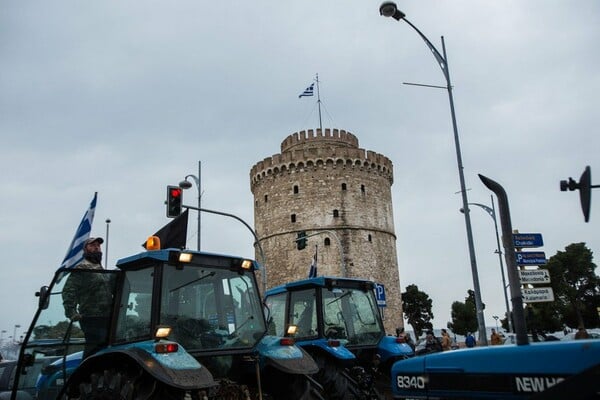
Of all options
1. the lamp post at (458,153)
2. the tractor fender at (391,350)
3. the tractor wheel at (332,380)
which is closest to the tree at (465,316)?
the lamp post at (458,153)

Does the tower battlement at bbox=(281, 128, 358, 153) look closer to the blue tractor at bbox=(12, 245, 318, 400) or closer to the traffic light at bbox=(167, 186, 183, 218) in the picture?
the traffic light at bbox=(167, 186, 183, 218)

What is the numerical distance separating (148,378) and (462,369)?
8.40 feet

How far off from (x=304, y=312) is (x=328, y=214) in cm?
2772

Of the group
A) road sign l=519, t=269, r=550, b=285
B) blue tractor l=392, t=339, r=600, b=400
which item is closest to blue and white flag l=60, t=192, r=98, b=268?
blue tractor l=392, t=339, r=600, b=400

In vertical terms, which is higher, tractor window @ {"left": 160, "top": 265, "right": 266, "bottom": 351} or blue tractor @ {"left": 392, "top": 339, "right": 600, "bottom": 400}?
tractor window @ {"left": 160, "top": 265, "right": 266, "bottom": 351}

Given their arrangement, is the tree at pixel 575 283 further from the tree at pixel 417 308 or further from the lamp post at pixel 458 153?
the lamp post at pixel 458 153

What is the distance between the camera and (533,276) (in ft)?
31.1

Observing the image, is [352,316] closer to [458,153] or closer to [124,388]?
[124,388]

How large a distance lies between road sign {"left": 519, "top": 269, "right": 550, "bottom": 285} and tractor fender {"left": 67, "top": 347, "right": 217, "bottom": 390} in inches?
282

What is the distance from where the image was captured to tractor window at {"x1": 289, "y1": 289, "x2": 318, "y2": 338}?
7.62m

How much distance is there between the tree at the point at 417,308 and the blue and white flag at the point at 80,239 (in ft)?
180

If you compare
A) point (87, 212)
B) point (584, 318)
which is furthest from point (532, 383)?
point (584, 318)

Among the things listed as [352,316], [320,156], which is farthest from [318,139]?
[352,316]

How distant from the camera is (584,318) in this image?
131 ft
